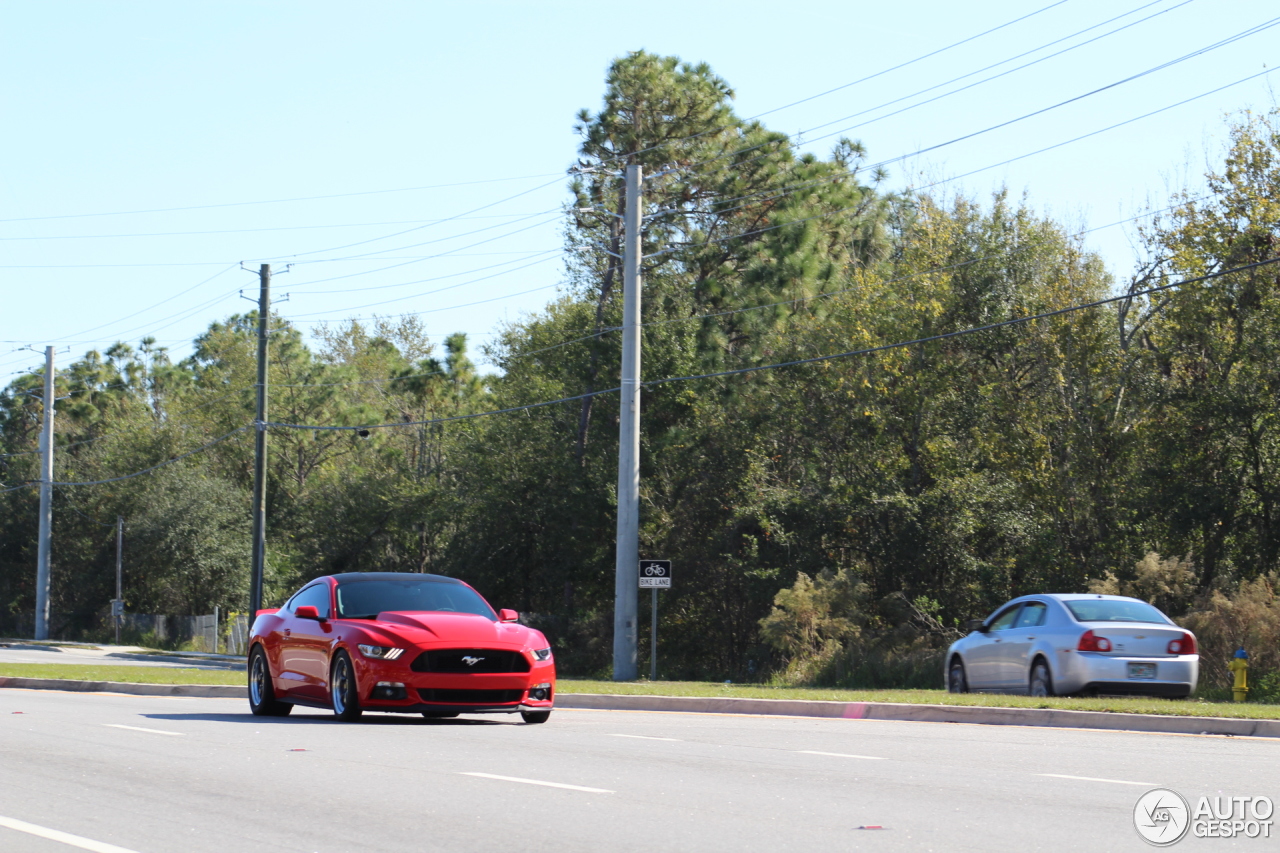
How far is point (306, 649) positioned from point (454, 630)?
1.84 meters

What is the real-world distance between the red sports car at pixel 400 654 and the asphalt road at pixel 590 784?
12.6 inches

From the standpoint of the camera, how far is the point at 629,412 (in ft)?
97.5

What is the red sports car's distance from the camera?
1464 centimetres

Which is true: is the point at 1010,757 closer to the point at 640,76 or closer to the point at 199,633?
the point at 640,76

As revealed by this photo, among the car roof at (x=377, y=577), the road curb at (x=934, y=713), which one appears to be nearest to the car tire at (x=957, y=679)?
the road curb at (x=934, y=713)

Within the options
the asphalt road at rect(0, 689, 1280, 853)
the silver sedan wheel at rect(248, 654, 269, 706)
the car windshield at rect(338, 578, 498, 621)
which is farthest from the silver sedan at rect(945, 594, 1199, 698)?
the silver sedan wheel at rect(248, 654, 269, 706)

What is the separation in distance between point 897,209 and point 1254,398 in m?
22.8

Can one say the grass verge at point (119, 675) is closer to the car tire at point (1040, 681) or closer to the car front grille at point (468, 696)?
the car front grille at point (468, 696)

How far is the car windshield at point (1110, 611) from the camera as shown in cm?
1848

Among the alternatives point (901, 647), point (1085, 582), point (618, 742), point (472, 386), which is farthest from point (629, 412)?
point (472, 386)

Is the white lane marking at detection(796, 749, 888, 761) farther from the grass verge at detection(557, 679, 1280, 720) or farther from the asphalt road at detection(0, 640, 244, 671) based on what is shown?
the asphalt road at detection(0, 640, 244, 671)

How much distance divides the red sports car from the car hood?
0.03 ft

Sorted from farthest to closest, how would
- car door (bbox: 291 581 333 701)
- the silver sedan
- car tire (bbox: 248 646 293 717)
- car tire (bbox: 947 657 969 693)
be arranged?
car tire (bbox: 947 657 969 693) → the silver sedan → car tire (bbox: 248 646 293 717) → car door (bbox: 291 581 333 701)

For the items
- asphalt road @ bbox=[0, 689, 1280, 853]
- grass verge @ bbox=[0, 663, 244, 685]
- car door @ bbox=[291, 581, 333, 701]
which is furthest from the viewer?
grass verge @ bbox=[0, 663, 244, 685]
